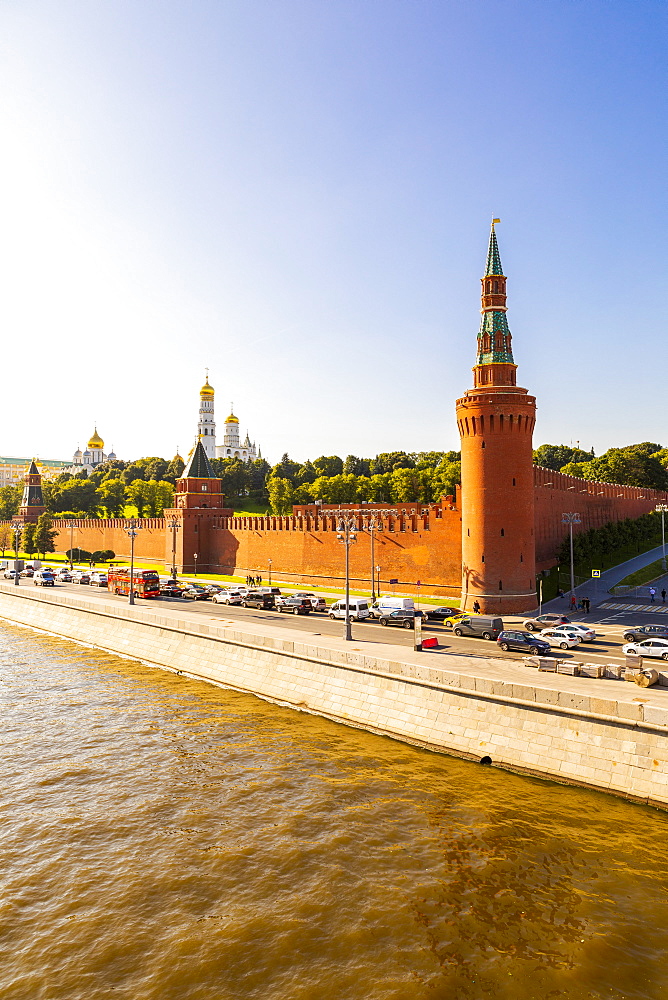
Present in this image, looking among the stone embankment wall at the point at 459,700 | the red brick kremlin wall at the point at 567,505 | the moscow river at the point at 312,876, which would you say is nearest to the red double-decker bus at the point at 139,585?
the stone embankment wall at the point at 459,700

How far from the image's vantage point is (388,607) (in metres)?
38.3

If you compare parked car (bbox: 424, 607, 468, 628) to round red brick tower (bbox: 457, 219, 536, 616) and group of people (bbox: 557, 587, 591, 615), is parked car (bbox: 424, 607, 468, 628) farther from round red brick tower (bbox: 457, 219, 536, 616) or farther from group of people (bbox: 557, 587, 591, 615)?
group of people (bbox: 557, 587, 591, 615)

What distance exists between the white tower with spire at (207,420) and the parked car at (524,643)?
139261 mm

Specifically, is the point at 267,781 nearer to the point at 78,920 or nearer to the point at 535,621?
the point at 78,920

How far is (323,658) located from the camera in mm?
26188

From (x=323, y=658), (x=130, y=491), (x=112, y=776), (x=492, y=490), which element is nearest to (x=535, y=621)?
(x=492, y=490)

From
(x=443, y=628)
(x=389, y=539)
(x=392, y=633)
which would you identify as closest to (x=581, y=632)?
(x=443, y=628)

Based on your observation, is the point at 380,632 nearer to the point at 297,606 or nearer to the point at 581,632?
the point at 297,606

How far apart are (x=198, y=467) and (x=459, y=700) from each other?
2183 inches

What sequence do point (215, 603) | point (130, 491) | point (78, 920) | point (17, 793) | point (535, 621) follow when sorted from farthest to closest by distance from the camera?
point (130, 491) → point (215, 603) → point (535, 621) → point (17, 793) → point (78, 920)

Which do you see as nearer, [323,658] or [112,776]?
[112,776]

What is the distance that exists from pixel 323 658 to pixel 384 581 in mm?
25865

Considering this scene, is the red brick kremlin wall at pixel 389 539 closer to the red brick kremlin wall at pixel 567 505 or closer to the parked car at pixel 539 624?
the red brick kremlin wall at pixel 567 505

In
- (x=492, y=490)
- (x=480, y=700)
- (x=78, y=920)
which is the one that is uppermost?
(x=492, y=490)
